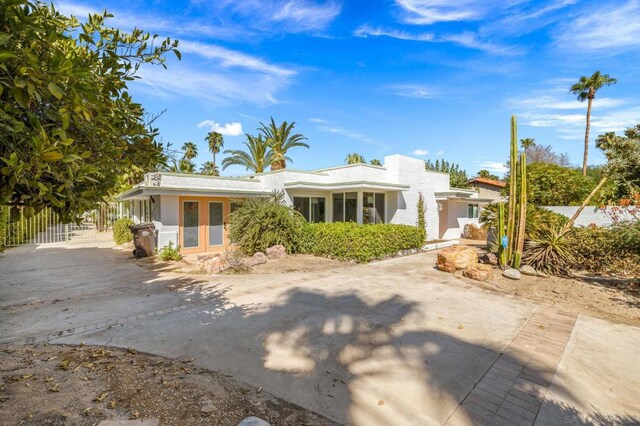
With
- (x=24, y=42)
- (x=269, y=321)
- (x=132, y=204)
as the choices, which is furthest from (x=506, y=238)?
(x=132, y=204)

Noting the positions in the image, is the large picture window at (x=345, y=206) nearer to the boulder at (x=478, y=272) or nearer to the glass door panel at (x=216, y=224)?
the glass door panel at (x=216, y=224)

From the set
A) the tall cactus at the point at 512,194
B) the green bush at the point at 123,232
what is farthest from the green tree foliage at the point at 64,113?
the green bush at the point at 123,232

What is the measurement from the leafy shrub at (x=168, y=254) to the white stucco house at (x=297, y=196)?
0.41 m

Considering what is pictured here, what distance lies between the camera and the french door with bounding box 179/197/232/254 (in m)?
14.4

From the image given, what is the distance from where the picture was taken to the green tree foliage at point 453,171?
A: 31872mm

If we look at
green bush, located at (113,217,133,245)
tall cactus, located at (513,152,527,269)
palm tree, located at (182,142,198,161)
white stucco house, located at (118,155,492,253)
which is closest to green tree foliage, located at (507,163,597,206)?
white stucco house, located at (118,155,492,253)

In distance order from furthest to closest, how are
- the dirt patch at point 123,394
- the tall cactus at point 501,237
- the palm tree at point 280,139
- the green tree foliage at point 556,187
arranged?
the palm tree at point 280,139, the green tree foliage at point 556,187, the tall cactus at point 501,237, the dirt patch at point 123,394

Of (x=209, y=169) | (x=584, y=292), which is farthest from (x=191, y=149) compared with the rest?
(x=584, y=292)

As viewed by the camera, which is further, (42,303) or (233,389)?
(42,303)

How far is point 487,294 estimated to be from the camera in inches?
316

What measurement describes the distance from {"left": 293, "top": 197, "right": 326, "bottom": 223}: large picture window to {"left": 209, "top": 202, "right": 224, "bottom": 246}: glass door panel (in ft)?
12.8

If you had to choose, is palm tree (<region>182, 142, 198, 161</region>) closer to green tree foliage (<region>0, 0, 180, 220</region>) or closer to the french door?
the french door

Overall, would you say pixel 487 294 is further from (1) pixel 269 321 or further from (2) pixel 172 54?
(2) pixel 172 54

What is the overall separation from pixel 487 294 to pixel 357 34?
10938 millimetres
